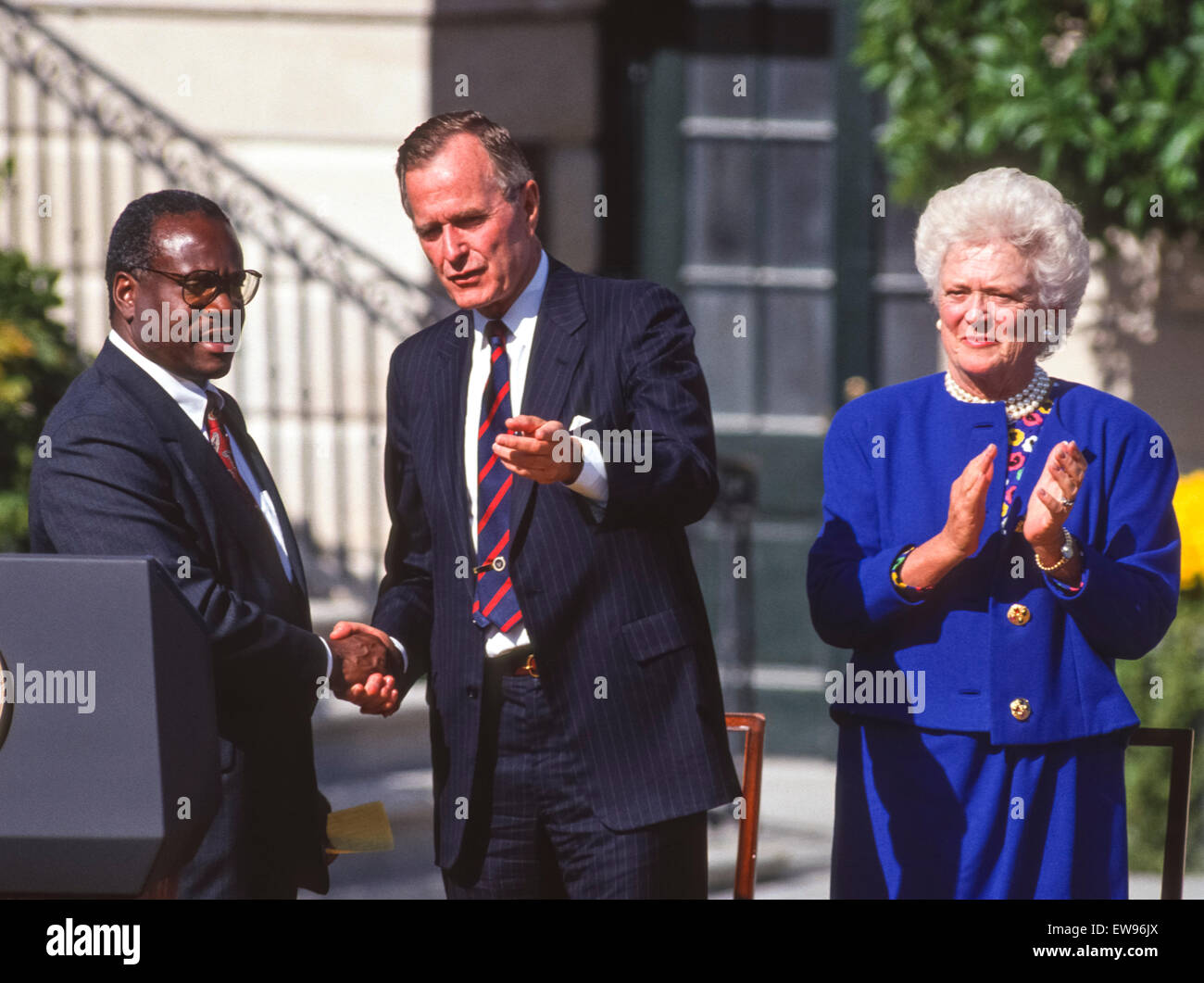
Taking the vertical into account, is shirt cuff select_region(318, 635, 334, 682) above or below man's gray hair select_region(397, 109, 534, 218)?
below

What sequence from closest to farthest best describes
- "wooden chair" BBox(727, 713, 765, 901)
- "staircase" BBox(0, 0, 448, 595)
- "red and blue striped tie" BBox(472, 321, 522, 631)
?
"red and blue striped tie" BBox(472, 321, 522, 631) < "wooden chair" BBox(727, 713, 765, 901) < "staircase" BBox(0, 0, 448, 595)

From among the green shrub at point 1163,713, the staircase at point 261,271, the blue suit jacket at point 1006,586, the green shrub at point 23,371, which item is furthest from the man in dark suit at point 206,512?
the staircase at point 261,271

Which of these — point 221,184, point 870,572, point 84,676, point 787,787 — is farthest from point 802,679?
point 84,676

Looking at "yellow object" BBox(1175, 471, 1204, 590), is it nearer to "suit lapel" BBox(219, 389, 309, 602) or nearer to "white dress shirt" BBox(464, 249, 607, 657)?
"white dress shirt" BBox(464, 249, 607, 657)

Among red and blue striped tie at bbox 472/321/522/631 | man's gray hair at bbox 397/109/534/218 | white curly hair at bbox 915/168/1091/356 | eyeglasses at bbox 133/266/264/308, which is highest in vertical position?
man's gray hair at bbox 397/109/534/218

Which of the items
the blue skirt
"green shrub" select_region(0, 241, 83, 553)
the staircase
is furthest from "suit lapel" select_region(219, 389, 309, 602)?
the staircase

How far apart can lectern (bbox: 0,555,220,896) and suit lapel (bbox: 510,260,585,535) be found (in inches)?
32.2

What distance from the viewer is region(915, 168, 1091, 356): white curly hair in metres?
2.70

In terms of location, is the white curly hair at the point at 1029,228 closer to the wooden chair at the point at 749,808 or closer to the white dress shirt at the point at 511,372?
the white dress shirt at the point at 511,372

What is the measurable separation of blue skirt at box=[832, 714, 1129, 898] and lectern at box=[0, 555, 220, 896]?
124 centimetres

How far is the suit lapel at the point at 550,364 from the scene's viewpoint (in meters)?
2.76

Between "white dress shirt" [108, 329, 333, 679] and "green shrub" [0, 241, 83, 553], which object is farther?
"green shrub" [0, 241, 83, 553]

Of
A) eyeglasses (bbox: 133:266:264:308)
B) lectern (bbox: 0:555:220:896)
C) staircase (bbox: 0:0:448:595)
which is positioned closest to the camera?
lectern (bbox: 0:555:220:896)
